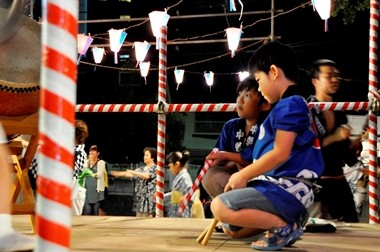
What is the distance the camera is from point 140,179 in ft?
25.0

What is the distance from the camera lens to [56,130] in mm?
1240

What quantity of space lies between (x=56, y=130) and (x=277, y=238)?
163 cm

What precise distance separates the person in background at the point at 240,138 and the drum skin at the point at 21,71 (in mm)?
1163

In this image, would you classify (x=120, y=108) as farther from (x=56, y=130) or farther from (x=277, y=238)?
(x=56, y=130)

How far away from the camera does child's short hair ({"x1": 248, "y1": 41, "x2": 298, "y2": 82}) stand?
2858 millimetres

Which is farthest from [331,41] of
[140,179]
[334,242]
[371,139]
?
[334,242]

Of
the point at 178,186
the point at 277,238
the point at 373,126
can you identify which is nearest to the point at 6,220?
the point at 277,238

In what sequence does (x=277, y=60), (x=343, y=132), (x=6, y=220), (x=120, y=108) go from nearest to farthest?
(x=6, y=220), (x=277, y=60), (x=343, y=132), (x=120, y=108)

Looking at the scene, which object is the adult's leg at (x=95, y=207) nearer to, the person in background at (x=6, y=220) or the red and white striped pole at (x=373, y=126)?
the red and white striped pole at (x=373, y=126)

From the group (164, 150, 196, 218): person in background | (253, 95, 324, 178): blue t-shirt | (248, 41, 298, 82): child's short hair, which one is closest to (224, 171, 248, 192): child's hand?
(253, 95, 324, 178): blue t-shirt

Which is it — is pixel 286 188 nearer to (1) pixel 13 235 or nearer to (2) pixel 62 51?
(1) pixel 13 235

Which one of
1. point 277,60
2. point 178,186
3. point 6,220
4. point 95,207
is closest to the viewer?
point 6,220

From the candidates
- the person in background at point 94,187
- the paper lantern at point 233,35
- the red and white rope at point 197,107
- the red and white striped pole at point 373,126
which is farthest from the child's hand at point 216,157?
the paper lantern at point 233,35

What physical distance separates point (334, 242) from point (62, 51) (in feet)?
7.18
